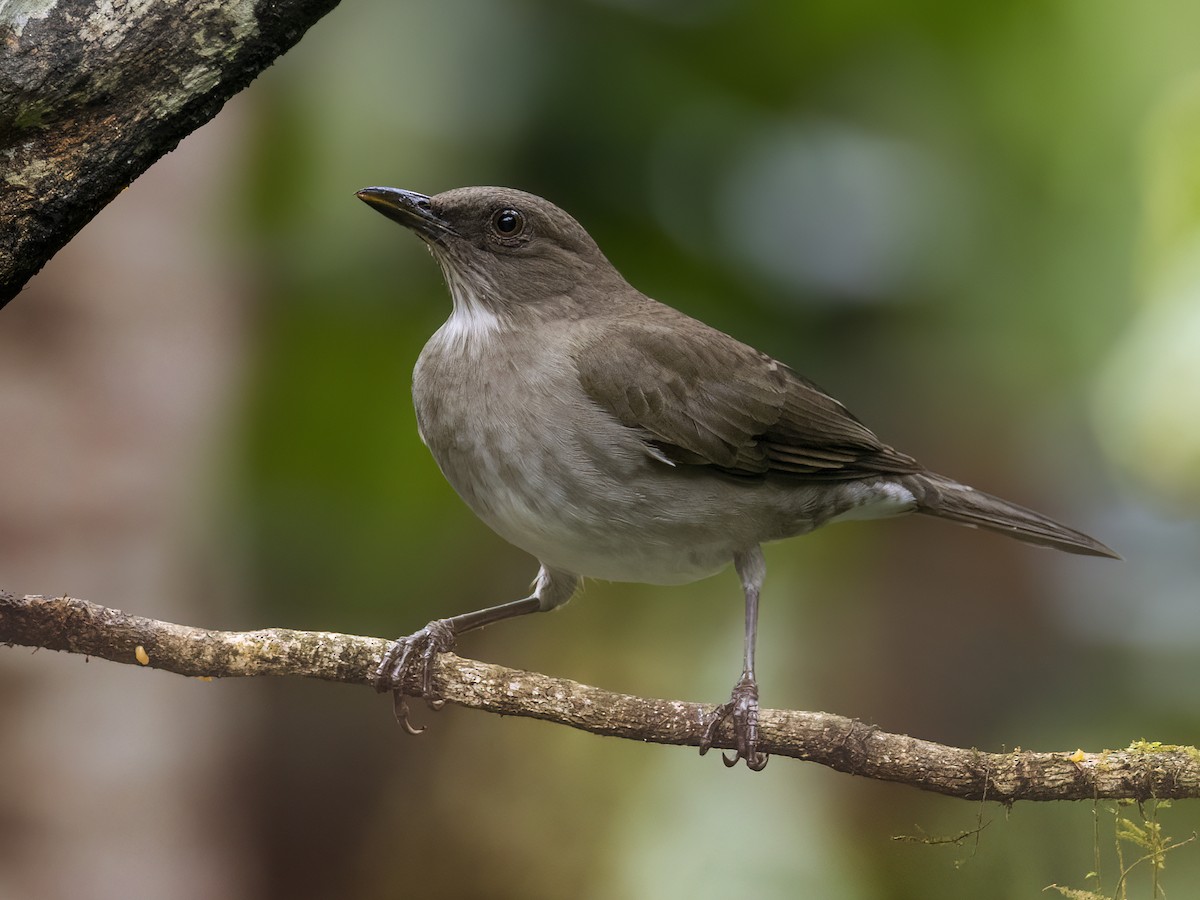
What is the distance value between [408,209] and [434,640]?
802 mm

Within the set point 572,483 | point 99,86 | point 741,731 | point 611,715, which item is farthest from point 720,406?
point 99,86

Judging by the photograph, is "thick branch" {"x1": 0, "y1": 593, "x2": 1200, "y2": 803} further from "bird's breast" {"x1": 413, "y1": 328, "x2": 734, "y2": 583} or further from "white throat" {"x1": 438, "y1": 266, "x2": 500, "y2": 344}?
"white throat" {"x1": 438, "y1": 266, "x2": 500, "y2": 344}

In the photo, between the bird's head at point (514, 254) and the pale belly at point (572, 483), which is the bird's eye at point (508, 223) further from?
the pale belly at point (572, 483)

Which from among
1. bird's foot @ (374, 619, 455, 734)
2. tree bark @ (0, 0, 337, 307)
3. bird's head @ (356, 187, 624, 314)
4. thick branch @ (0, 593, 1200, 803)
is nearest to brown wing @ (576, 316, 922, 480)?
bird's head @ (356, 187, 624, 314)

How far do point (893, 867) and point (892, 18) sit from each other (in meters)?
2.24

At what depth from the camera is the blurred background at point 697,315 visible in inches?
85.3

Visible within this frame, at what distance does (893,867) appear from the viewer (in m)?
1.87

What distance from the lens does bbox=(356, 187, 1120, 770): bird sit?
2223 millimetres

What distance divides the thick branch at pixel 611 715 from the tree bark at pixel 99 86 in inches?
18.4

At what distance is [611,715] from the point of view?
173 centimetres

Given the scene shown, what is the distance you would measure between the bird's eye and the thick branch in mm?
1031

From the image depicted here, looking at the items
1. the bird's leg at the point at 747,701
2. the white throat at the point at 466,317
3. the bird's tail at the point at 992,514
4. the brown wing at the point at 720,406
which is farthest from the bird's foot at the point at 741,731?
the white throat at the point at 466,317

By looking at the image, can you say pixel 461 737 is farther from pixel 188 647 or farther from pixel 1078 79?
pixel 1078 79

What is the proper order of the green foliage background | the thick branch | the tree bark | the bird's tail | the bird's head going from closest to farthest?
the tree bark
the thick branch
the green foliage background
the bird's tail
the bird's head
